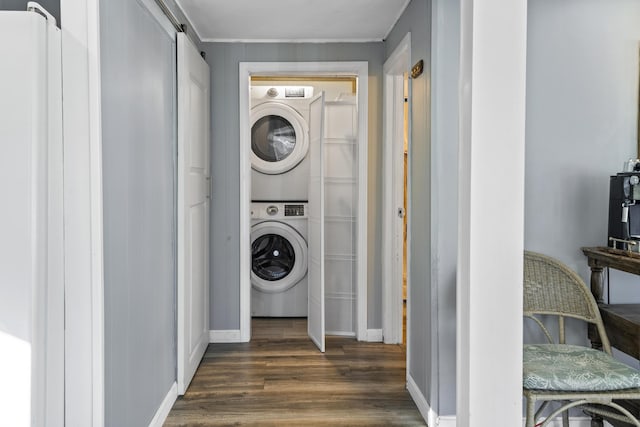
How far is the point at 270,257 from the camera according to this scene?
445cm

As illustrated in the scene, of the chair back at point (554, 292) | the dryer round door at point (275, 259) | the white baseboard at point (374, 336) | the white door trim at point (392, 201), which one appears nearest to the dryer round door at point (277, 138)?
the dryer round door at point (275, 259)

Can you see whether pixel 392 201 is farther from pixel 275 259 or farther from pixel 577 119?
pixel 577 119

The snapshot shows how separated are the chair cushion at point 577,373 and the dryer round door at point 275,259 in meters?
2.64

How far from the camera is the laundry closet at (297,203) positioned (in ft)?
13.0

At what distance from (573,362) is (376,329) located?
203 cm

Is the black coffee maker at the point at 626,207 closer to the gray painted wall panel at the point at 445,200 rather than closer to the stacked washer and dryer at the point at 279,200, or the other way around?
the gray painted wall panel at the point at 445,200

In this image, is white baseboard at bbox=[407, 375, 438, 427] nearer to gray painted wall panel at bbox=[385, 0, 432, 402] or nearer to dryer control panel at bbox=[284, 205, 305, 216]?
gray painted wall panel at bbox=[385, 0, 432, 402]

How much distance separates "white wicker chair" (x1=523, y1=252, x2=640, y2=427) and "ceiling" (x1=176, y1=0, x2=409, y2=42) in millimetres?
1711

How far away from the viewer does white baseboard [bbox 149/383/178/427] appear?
7.81 feet

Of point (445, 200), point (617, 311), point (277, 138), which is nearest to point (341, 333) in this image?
point (277, 138)

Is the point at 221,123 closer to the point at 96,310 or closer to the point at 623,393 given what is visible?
the point at 96,310

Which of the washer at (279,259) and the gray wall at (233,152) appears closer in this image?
the gray wall at (233,152)

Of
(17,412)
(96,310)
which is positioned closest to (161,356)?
(96,310)

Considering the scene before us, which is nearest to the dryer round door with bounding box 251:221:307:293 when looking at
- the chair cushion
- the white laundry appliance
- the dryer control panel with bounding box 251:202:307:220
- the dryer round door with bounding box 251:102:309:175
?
the dryer control panel with bounding box 251:202:307:220
